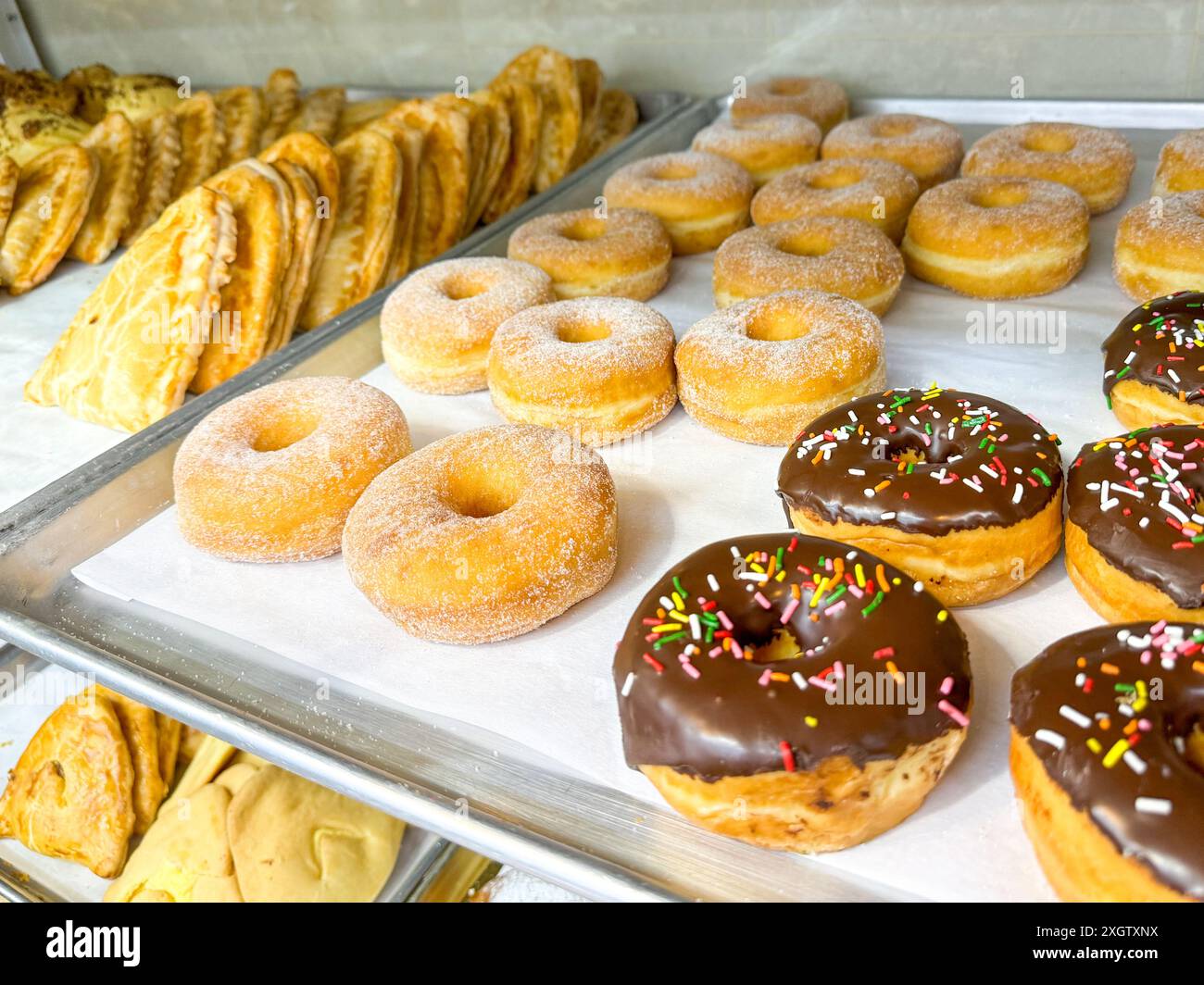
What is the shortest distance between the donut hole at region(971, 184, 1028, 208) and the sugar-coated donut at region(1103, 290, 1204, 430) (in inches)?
29.7

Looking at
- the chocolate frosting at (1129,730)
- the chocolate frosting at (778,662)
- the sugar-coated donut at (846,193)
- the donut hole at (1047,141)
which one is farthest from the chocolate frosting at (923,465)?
the donut hole at (1047,141)

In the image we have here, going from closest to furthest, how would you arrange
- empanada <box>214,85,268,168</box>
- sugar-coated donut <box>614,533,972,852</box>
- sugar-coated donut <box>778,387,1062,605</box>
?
sugar-coated donut <box>614,533,972,852</box> → sugar-coated donut <box>778,387,1062,605</box> → empanada <box>214,85,268,168</box>

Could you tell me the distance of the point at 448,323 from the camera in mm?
2537

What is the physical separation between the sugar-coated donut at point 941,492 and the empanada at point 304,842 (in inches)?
54.0

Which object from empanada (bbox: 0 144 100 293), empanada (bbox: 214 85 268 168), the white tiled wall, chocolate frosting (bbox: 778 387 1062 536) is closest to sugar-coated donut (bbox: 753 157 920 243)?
the white tiled wall

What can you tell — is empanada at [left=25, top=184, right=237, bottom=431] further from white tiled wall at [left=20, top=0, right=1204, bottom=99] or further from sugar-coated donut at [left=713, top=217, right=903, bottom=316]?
white tiled wall at [left=20, top=0, right=1204, bottom=99]

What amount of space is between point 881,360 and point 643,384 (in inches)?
22.9

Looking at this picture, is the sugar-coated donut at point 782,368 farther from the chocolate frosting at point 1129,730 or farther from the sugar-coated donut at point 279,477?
the chocolate frosting at point 1129,730

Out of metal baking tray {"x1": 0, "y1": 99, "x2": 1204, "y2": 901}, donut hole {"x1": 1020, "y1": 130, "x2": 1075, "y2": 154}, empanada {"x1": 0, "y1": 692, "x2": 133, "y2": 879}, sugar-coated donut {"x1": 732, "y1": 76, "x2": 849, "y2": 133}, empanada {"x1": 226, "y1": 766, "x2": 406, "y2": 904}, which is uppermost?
sugar-coated donut {"x1": 732, "y1": 76, "x2": 849, "y2": 133}

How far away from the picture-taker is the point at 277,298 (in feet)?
9.14

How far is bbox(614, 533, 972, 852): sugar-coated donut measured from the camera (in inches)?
53.3

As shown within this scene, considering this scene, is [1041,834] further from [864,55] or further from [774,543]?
[864,55]

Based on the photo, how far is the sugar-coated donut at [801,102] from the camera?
3.60m
